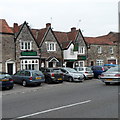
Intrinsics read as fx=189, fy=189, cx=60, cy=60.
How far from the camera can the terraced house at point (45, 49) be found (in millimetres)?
25781

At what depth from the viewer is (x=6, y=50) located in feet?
82.8

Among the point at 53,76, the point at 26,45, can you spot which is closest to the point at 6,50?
the point at 26,45

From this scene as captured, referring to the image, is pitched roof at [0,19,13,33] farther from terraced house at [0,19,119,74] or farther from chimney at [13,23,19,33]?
chimney at [13,23,19,33]

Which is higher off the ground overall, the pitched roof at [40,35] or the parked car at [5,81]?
the pitched roof at [40,35]

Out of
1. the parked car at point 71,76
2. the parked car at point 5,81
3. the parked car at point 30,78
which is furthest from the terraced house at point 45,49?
the parked car at point 5,81

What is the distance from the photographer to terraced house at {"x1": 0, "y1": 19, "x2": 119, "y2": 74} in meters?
25.8

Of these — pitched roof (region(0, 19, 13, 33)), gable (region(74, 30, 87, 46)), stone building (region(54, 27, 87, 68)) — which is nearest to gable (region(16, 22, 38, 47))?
pitched roof (region(0, 19, 13, 33))

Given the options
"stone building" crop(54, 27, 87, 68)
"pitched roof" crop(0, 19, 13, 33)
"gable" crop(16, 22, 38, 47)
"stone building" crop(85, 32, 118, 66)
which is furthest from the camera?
"stone building" crop(85, 32, 118, 66)

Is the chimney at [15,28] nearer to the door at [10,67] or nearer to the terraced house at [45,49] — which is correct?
the terraced house at [45,49]

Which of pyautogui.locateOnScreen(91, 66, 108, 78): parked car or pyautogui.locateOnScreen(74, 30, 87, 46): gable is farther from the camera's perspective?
pyautogui.locateOnScreen(74, 30, 87, 46): gable

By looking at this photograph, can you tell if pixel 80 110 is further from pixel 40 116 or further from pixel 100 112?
pixel 40 116

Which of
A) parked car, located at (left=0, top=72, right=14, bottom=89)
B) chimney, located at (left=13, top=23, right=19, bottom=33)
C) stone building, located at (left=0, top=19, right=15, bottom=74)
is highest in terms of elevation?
chimney, located at (left=13, top=23, right=19, bottom=33)

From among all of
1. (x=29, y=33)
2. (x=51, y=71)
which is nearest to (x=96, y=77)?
(x=51, y=71)

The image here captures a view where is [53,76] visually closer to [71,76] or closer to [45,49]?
[71,76]
